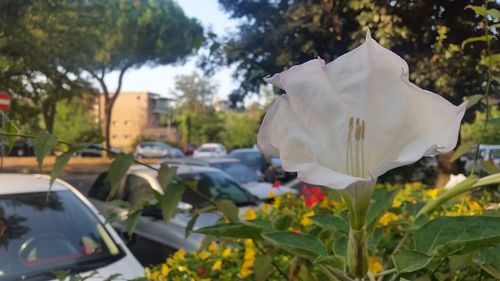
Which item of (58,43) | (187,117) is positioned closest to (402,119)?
(58,43)

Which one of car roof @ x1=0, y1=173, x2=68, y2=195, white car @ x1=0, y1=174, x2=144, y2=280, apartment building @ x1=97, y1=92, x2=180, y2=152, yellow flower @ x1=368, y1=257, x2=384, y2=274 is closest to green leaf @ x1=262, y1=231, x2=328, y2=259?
yellow flower @ x1=368, y1=257, x2=384, y2=274

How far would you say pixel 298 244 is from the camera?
2.99 ft

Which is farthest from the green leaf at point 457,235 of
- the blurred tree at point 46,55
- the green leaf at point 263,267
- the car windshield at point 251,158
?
the car windshield at point 251,158

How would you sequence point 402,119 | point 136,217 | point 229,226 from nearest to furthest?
point 402,119
point 229,226
point 136,217

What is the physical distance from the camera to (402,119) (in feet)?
2.75

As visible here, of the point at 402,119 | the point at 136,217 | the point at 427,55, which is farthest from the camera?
the point at 427,55

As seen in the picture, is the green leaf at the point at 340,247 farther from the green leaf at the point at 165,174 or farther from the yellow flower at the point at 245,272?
the yellow flower at the point at 245,272

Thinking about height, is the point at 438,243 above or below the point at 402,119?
below

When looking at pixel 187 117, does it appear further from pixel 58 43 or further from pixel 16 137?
pixel 16 137

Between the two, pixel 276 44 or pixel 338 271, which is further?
pixel 276 44

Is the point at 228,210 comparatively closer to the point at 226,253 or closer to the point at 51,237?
the point at 226,253

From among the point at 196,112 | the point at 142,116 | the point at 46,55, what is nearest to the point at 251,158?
the point at 46,55

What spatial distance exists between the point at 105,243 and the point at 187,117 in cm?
4728

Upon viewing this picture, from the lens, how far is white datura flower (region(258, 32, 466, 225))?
2.73ft
